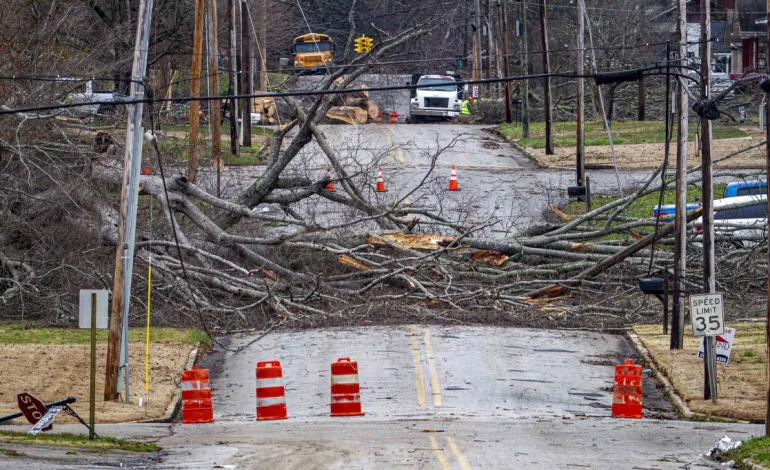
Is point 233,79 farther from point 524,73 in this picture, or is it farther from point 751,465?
point 751,465

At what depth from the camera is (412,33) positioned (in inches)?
813

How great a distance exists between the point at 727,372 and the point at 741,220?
7.91 meters

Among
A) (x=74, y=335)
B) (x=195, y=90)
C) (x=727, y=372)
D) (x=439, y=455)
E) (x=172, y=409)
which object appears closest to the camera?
(x=439, y=455)

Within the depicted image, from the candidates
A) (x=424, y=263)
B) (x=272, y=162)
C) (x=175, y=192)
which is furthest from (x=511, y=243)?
(x=175, y=192)

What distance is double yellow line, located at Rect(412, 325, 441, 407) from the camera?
56.5 feet

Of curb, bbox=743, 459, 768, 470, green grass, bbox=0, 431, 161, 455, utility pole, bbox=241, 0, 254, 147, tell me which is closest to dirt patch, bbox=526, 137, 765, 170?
utility pole, bbox=241, 0, 254, 147

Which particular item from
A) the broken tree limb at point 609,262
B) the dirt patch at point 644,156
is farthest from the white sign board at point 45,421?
the dirt patch at point 644,156

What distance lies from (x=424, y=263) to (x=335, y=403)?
25.6ft

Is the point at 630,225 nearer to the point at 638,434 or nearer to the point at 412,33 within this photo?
the point at 412,33

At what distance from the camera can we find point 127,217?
1752 cm

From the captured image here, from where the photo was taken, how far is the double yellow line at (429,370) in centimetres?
1722

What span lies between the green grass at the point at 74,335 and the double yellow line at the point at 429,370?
401 cm

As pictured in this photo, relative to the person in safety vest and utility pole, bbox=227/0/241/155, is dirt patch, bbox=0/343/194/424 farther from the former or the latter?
the person in safety vest

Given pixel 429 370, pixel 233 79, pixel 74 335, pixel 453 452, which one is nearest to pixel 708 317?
pixel 429 370
